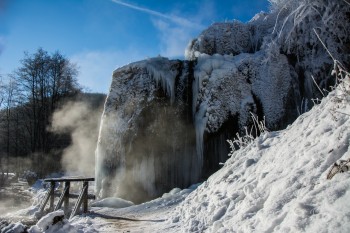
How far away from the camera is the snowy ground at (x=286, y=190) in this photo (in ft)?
7.35

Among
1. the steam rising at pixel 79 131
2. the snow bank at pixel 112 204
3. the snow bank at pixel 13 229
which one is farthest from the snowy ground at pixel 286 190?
the steam rising at pixel 79 131


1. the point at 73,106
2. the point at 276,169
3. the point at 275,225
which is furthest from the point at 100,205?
the point at 73,106

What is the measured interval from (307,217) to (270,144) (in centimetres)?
282

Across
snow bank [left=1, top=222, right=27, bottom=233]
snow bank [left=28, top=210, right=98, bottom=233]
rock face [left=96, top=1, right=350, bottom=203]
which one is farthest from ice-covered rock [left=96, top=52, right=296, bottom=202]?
snow bank [left=1, top=222, right=27, bottom=233]

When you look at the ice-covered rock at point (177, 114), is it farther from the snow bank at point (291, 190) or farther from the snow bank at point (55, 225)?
the snow bank at point (291, 190)

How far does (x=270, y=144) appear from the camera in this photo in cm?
501

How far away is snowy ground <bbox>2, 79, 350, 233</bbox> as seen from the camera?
2.24m

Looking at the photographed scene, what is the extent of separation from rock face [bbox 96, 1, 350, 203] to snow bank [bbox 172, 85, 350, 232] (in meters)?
7.00

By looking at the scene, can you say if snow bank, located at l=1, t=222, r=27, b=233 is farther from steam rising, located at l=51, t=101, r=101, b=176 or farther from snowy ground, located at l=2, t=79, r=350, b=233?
steam rising, located at l=51, t=101, r=101, b=176

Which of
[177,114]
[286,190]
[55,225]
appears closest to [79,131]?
[177,114]

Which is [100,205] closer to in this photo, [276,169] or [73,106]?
[276,169]

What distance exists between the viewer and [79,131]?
1101 inches

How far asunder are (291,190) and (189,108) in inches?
391

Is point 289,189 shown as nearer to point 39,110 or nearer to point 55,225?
point 55,225
